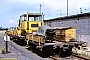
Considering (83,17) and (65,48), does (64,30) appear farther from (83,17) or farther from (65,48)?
(83,17)

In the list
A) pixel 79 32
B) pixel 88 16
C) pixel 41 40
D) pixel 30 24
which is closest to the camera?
pixel 41 40

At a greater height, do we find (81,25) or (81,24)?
(81,24)

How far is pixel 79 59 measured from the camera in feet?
48.4

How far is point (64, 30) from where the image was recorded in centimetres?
1830

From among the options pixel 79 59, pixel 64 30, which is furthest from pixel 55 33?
pixel 79 59

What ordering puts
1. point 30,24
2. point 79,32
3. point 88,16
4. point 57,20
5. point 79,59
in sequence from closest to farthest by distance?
point 79,59
point 30,24
point 88,16
point 79,32
point 57,20

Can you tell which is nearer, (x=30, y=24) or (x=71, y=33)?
(x=71, y=33)

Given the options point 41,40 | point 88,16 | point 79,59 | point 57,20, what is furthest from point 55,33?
point 57,20

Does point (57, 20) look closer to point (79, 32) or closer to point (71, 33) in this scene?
point (79, 32)

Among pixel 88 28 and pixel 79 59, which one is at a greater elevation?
pixel 88 28

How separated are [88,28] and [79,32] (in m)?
2.66

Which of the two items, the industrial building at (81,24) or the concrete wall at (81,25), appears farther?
the concrete wall at (81,25)

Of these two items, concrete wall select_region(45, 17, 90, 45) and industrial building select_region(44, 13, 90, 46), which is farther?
concrete wall select_region(45, 17, 90, 45)

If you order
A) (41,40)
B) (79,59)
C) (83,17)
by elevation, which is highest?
(83,17)
